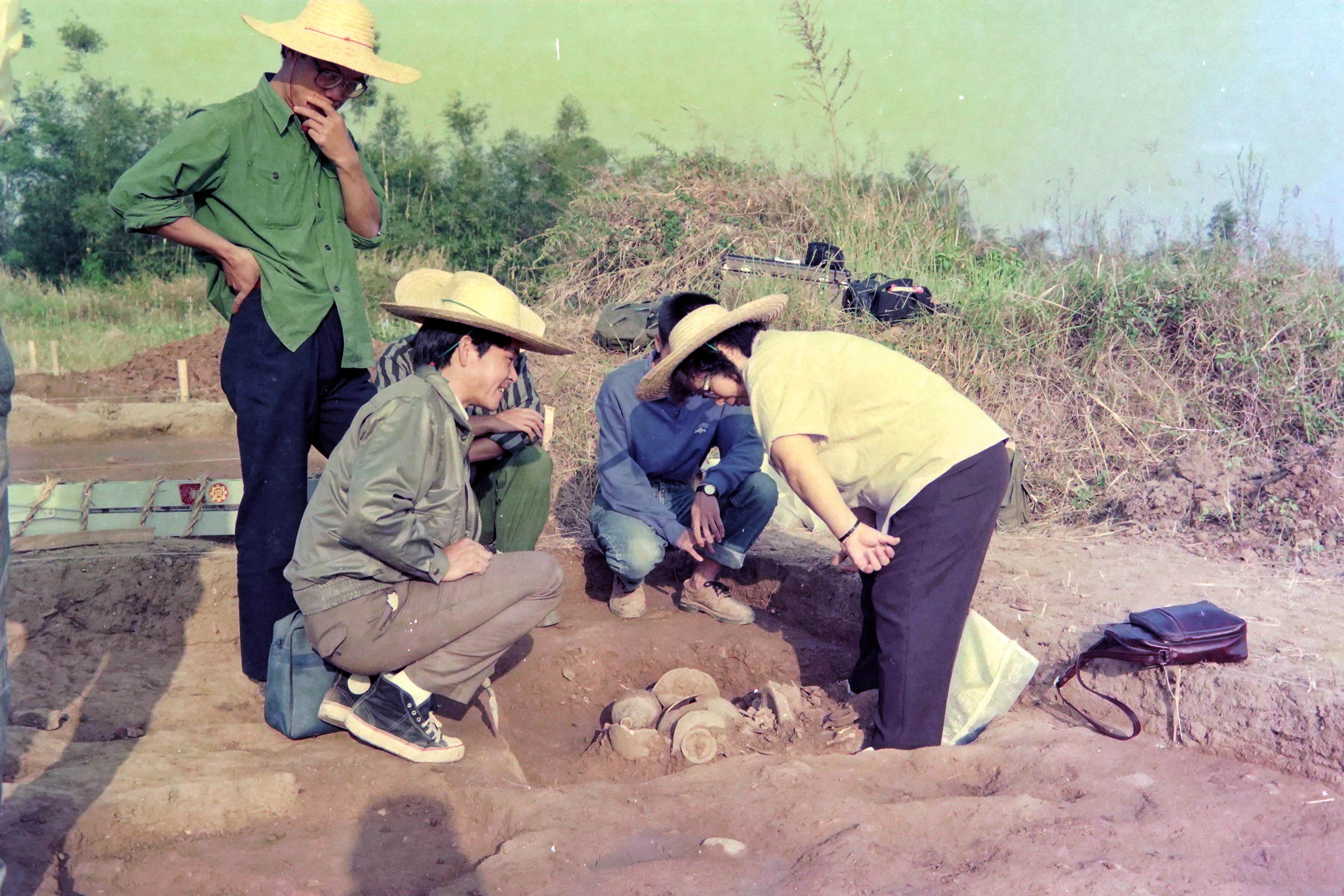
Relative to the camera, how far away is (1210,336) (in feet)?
21.5

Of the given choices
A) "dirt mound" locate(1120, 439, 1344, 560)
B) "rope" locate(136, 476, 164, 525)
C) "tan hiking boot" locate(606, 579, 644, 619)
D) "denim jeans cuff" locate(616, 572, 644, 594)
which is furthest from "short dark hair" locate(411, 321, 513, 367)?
"dirt mound" locate(1120, 439, 1344, 560)

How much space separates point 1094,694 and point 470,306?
2460 millimetres

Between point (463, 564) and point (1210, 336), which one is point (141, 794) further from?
point (1210, 336)

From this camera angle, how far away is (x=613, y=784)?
127 inches

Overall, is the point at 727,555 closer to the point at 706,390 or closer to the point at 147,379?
the point at 706,390

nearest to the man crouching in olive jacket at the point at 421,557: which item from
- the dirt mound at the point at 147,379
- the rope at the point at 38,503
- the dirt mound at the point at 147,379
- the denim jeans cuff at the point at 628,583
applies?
the denim jeans cuff at the point at 628,583

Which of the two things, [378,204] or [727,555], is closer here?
[378,204]

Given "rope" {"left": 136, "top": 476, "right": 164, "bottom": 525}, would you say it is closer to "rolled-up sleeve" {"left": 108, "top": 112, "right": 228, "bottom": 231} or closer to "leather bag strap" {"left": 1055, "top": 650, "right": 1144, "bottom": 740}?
"rolled-up sleeve" {"left": 108, "top": 112, "right": 228, "bottom": 231}

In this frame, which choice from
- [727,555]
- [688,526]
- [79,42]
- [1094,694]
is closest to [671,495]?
[688,526]

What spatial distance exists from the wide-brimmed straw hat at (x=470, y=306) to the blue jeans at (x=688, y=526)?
3.98 ft

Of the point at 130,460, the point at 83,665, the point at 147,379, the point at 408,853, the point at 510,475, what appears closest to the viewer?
the point at 408,853

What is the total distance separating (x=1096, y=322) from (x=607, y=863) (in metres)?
5.64

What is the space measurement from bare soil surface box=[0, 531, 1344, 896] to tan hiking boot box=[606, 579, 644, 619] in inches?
7.6

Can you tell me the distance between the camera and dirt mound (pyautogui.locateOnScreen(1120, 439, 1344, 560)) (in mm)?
4934
